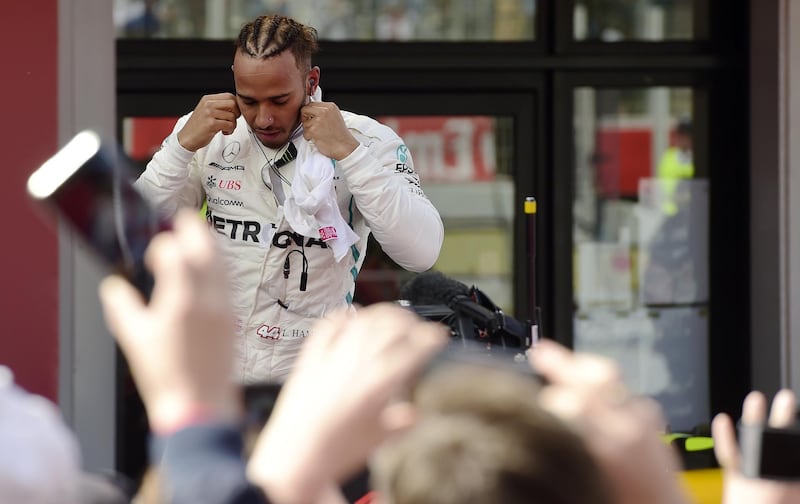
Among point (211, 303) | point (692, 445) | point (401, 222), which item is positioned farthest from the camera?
point (692, 445)

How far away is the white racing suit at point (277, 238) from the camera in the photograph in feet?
10.1

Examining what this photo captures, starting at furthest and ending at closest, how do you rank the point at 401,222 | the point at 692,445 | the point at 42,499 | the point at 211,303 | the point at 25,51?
the point at 692,445 < the point at 25,51 < the point at 401,222 < the point at 42,499 < the point at 211,303

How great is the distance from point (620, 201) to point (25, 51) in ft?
8.43

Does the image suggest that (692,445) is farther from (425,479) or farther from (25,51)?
(425,479)

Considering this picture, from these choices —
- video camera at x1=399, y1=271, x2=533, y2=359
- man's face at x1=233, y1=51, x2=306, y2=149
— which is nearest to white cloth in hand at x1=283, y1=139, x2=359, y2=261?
man's face at x1=233, y1=51, x2=306, y2=149

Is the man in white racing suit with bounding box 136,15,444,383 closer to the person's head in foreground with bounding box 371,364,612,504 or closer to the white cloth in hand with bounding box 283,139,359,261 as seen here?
the white cloth in hand with bounding box 283,139,359,261

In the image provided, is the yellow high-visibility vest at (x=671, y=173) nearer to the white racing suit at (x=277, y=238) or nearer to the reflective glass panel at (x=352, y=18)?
the reflective glass panel at (x=352, y=18)

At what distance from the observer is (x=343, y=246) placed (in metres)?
3.12

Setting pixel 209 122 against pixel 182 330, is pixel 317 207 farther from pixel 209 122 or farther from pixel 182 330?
pixel 182 330

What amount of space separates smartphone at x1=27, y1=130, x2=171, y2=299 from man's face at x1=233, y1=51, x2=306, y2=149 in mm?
1883

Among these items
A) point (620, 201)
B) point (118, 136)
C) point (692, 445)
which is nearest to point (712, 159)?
point (620, 201)

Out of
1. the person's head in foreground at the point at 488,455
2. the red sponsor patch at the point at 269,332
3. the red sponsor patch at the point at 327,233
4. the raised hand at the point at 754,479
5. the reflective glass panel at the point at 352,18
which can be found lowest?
the red sponsor patch at the point at 269,332

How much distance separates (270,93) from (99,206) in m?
1.93

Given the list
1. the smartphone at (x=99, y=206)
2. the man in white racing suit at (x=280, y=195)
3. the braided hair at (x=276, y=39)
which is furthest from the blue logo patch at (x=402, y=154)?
the smartphone at (x=99, y=206)
